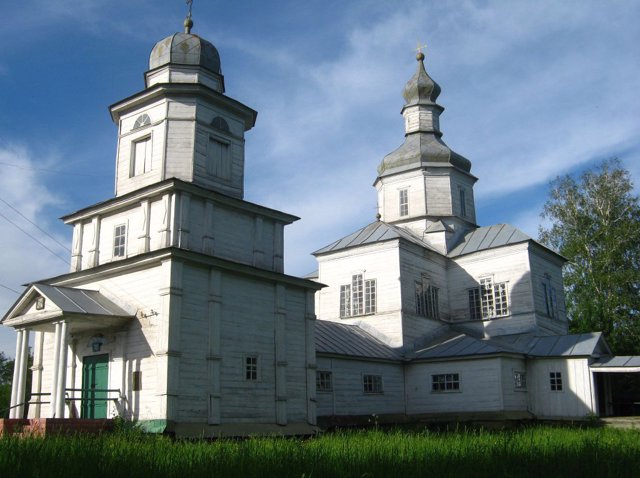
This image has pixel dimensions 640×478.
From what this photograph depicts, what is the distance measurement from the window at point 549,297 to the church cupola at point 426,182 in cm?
A: 456

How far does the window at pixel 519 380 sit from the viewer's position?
79.6 feet

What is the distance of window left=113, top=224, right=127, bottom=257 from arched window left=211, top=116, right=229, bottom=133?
381 centimetres

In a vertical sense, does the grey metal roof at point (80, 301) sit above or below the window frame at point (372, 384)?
above

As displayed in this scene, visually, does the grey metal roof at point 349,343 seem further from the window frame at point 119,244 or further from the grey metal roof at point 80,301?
the grey metal roof at point 80,301

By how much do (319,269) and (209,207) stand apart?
40.7ft

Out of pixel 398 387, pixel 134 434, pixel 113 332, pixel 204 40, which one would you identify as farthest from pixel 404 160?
pixel 134 434

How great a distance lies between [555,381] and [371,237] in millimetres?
9254

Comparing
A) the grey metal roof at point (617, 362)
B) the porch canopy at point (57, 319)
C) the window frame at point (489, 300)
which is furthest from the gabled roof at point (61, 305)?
the grey metal roof at point (617, 362)

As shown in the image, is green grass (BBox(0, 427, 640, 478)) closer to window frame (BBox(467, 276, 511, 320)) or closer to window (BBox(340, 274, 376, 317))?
window (BBox(340, 274, 376, 317))

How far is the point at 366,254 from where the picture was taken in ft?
91.3

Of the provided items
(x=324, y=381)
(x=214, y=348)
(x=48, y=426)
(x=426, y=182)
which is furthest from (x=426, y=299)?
(x=48, y=426)

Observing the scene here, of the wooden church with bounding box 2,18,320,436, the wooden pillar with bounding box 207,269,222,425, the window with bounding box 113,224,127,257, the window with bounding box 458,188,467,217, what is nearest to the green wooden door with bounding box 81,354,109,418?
the wooden church with bounding box 2,18,320,436

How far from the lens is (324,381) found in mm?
21734

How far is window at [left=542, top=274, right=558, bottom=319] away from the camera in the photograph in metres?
28.7
